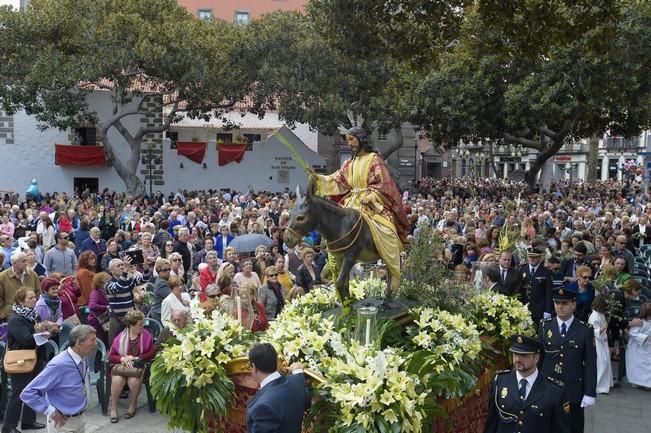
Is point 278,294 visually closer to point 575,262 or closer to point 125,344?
point 125,344

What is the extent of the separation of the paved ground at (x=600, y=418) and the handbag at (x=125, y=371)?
534 millimetres

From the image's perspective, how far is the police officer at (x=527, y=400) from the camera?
15.8ft

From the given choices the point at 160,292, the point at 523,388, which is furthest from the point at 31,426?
the point at 523,388

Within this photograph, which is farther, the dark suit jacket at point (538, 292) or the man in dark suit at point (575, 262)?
the man in dark suit at point (575, 262)

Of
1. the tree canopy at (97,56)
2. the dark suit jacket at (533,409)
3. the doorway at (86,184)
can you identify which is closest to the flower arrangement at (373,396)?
the dark suit jacket at (533,409)

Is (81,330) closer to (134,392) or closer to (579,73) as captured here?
(134,392)

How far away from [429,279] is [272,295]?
310 centimetres

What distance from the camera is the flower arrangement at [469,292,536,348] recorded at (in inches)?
295

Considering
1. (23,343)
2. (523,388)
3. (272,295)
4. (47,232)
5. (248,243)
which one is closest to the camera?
(523,388)

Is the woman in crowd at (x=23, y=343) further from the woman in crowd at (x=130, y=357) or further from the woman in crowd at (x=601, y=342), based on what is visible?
the woman in crowd at (x=601, y=342)

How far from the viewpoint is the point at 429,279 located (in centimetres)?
736

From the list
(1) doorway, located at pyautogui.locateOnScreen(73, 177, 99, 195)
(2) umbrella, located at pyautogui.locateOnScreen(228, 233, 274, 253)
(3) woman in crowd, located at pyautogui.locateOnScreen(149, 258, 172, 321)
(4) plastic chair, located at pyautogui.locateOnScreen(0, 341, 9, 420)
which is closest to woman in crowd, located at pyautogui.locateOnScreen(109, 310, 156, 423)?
(3) woman in crowd, located at pyautogui.locateOnScreen(149, 258, 172, 321)

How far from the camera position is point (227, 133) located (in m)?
42.3

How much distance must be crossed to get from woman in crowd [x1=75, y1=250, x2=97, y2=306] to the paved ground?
1.44m
